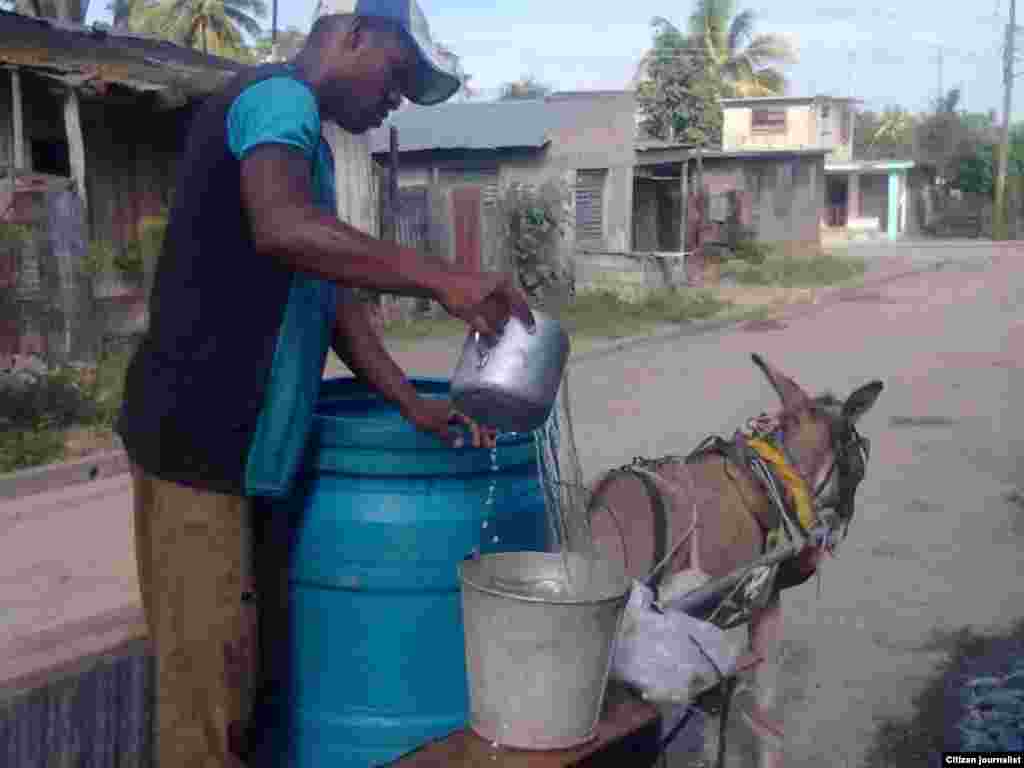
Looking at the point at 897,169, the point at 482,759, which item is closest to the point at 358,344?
the point at 482,759

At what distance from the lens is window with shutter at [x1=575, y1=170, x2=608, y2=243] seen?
21.0m

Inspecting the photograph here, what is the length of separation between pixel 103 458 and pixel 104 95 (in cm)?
431

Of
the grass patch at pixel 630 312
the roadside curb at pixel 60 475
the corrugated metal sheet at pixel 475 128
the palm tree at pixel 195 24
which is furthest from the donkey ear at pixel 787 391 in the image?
the palm tree at pixel 195 24

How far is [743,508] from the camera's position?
362 cm

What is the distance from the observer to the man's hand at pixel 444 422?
2.42 metres

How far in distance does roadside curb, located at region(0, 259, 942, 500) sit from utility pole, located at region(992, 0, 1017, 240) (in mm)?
14109

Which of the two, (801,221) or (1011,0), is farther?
(1011,0)

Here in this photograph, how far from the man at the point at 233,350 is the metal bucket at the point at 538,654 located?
0.39m

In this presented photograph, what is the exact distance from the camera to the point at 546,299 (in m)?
18.9

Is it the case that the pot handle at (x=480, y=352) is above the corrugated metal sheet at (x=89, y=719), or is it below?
above

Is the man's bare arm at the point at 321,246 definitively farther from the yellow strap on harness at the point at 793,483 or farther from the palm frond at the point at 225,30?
the palm frond at the point at 225,30

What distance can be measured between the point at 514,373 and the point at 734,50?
163 ft

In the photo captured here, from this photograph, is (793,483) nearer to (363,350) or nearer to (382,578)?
(363,350)

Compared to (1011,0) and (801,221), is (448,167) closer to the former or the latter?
(801,221)
